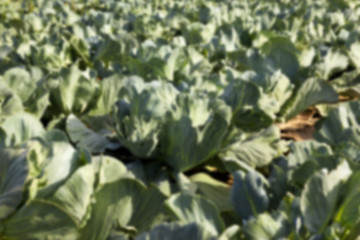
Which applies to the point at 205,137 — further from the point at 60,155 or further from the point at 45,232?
the point at 45,232

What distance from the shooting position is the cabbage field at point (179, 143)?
3.63ft

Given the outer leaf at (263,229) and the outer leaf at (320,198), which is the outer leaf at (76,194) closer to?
the outer leaf at (263,229)

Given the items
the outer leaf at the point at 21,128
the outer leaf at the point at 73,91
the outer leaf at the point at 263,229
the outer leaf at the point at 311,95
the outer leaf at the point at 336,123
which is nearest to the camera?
the outer leaf at the point at 263,229

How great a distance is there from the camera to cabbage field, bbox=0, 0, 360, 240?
1.11m

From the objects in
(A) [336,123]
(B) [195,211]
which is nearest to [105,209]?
(B) [195,211]

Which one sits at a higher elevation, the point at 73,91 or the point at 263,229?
the point at 263,229

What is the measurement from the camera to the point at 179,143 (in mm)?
1764

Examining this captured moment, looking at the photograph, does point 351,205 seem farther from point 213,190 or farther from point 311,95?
point 311,95

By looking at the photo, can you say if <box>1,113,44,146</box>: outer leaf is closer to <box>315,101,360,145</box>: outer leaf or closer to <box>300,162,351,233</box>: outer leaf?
<box>300,162,351,233</box>: outer leaf

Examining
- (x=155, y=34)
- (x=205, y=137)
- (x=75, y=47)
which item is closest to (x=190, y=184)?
(x=205, y=137)

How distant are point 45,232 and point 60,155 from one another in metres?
0.23

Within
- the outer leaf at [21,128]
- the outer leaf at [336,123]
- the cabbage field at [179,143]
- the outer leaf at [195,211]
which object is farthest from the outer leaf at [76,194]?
the outer leaf at [336,123]

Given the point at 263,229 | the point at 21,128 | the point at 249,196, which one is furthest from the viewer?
the point at 21,128

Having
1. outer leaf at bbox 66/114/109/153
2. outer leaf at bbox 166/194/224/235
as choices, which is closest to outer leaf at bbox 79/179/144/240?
outer leaf at bbox 166/194/224/235
